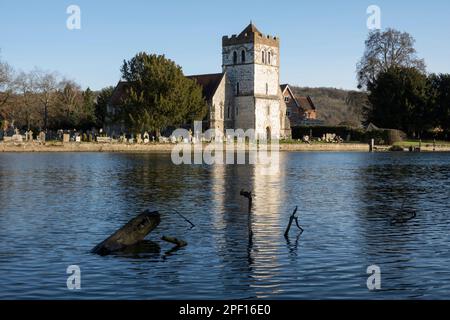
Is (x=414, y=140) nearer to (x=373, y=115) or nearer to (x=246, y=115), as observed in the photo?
(x=373, y=115)

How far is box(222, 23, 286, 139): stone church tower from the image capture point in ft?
382

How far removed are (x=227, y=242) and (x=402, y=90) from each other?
9811 cm

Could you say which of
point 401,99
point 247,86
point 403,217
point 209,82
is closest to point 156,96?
point 209,82

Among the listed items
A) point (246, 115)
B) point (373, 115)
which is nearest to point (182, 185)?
point (246, 115)

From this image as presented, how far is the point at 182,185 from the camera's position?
4419 cm

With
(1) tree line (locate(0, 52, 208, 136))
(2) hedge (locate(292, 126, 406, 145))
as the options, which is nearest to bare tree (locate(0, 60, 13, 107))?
(1) tree line (locate(0, 52, 208, 136))

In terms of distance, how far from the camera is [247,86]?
385 ft

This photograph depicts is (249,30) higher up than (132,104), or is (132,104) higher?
(249,30)

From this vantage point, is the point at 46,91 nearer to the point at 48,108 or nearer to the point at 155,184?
the point at 48,108

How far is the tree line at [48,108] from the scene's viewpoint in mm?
117938

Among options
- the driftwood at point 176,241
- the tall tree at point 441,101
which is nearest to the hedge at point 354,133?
the tall tree at point 441,101

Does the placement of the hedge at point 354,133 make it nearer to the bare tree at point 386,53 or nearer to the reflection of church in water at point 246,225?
the bare tree at point 386,53
